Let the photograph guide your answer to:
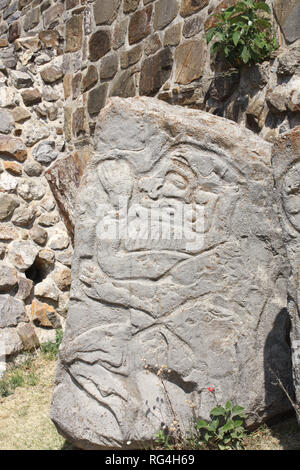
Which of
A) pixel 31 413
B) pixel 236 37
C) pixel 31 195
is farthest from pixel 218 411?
pixel 31 195

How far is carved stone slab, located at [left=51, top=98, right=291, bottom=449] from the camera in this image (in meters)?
2.68

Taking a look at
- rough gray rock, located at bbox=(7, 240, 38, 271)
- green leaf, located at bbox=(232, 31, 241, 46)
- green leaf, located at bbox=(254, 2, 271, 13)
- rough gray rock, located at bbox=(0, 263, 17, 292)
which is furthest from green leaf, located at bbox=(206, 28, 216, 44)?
rough gray rock, located at bbox=(0, 263, 17, 292)

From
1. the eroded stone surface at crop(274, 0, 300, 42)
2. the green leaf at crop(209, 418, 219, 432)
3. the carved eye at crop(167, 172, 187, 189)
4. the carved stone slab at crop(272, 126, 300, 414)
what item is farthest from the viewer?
the eroded stone surface at crop(274, 0, 300, 42)

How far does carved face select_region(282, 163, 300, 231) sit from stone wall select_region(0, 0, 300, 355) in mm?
1446

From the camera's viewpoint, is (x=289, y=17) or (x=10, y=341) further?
(x=10, y=341)

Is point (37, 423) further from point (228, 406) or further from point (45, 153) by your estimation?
point (45, 153)

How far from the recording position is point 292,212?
2.28 meters

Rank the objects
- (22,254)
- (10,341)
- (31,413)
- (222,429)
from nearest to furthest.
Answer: (222,429) < (31,413) < (10,341) < (22,254)

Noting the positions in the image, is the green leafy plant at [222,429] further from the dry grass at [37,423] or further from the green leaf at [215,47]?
the green leaf at [215,47]

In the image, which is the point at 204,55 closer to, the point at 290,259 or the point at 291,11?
the point at 291,11

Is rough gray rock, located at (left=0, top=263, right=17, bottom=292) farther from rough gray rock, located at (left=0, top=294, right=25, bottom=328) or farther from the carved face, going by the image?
the carved face

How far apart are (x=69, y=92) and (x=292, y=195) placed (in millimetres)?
3904
